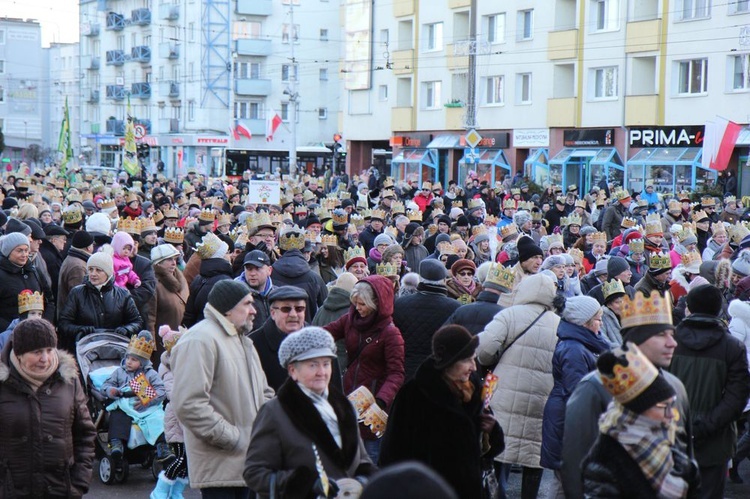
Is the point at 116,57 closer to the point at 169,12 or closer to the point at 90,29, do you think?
the point at 90,29

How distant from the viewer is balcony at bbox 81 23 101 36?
89.4 m

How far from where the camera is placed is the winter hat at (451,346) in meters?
6.04

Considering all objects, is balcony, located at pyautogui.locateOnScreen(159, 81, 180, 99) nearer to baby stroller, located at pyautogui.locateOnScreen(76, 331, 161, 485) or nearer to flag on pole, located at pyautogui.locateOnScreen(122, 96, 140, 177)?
flag on pole, located at pyautogui.locateOnScreen(122, 96, 140, 177)

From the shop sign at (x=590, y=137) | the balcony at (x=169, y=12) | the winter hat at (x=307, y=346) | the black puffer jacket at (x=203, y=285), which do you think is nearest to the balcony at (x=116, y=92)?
→ the balcony at (x=169, y=12)

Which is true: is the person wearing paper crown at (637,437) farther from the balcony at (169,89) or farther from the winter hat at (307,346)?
the balcony at (169,89)

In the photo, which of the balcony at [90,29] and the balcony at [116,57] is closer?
the balcony at [116,57]

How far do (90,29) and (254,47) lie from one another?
21891 mm

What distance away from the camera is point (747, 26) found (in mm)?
36000

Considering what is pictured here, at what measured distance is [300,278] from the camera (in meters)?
10.8

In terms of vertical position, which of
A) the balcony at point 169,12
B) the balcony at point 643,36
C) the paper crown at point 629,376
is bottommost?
the paper crown at point 629,376

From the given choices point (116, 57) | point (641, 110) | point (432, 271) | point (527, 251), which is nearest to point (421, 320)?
point (432, 271)

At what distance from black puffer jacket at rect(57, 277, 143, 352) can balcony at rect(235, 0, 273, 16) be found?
65279mm

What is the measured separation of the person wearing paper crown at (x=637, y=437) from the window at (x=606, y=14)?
39425 millimetres

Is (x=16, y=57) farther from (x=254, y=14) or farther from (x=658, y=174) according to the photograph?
(x=658, y=174)
